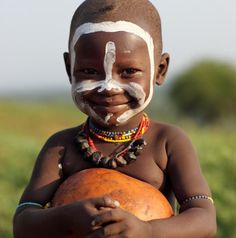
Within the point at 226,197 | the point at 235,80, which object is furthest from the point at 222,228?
the point at 235,80

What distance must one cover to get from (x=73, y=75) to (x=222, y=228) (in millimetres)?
4401

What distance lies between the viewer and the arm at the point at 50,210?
2900mm

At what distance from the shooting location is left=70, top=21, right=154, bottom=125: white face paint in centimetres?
318

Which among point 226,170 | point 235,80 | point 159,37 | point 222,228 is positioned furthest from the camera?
point 235,80

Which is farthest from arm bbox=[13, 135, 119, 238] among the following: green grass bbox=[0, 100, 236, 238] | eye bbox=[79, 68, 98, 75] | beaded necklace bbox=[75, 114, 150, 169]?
green grass bbox=[0, 100, 236, 238]

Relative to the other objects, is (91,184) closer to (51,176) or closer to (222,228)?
(51,176)

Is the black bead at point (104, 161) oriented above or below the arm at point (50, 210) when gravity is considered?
above

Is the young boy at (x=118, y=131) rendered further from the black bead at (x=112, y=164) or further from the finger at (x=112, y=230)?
the finger at (x=112, y=230)

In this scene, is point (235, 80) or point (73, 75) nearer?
point (73, 75)

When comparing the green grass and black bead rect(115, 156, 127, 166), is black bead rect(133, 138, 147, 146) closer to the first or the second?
black bead rect(115, 156, 127, 166)

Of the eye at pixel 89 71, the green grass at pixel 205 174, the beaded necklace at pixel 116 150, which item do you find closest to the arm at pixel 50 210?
the beaded necklace at pixel 116 150

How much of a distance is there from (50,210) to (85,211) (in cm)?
27

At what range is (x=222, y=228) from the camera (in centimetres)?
735

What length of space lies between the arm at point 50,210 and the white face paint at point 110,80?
284 mm
